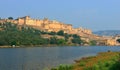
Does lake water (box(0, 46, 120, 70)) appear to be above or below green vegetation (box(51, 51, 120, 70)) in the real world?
below

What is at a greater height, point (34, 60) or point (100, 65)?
point (100, 65)

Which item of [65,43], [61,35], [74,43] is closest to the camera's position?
[65,43]

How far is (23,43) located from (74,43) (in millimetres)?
55160

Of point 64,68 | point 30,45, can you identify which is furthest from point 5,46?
point 64,68

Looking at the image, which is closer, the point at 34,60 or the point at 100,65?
the point at 100,65

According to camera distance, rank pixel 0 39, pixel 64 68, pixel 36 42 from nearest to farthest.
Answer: pixel 64 68 < pixel 0 39 < pixel 36 42

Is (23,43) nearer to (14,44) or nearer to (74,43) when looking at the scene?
(14,44)

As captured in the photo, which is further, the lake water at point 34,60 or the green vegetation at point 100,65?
the lake water at point 34,60

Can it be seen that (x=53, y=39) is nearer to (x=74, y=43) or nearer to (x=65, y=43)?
(x=65, y=43)

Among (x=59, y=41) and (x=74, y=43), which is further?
(x=74, y=43)

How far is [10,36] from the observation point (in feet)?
403

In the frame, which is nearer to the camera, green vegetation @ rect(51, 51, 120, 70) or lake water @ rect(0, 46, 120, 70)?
green vegetation @ rect(51, 51, 120, 70)

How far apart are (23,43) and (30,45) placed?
18.5 ft

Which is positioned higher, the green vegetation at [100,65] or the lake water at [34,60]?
the green vegetation at [100,65]
